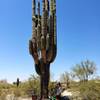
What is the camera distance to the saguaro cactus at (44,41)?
1630 cm

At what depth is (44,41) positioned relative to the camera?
16.4 m

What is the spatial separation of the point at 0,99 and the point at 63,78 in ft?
73.6

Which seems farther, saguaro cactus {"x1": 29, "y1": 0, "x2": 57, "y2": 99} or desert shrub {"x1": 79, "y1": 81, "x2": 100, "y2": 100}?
desert shrub {"x1": 79, "y1": 81, "x2": 100, "y2": 100}

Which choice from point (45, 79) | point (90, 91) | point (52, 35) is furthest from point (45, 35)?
point (90, 91)

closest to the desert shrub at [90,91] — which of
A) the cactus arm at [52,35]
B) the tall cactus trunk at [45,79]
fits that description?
the tall cactus trunk at [45,79]

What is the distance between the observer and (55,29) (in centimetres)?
1667

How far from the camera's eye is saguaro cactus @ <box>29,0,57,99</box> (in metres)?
16.3

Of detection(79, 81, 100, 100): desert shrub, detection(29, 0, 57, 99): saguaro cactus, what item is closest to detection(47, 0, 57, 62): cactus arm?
detection(29, 0, 57, 99): saguaro cactus

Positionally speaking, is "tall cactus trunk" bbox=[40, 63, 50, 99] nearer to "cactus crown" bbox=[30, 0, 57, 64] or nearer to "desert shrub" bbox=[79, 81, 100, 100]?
"cactus crown" bbox=[30, 0, 57, 64]

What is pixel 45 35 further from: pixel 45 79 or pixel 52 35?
pixel 45 79

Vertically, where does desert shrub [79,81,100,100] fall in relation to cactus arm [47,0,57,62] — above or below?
below

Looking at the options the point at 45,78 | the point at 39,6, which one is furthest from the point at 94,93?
the point at 39,6

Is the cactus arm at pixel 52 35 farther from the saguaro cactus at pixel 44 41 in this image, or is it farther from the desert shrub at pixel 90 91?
the desert shrub at pixel 90 91

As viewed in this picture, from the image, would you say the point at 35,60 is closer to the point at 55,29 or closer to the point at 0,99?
the point at 55,29
